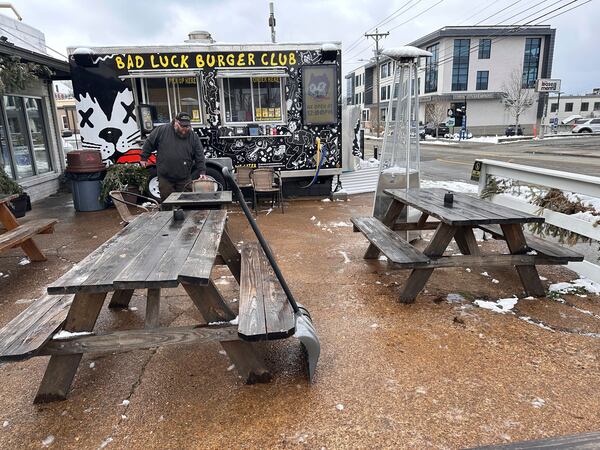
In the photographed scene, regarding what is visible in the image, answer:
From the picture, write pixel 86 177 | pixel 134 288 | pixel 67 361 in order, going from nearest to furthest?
1. pixel 134 288
2. pixel 67 361
3. pixel 86 177

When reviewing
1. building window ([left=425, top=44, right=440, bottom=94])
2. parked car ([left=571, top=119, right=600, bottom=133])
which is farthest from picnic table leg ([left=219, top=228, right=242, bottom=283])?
building window ([left=425, top=44, right=440, bottom=94])

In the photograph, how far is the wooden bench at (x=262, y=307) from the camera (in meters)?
2.19

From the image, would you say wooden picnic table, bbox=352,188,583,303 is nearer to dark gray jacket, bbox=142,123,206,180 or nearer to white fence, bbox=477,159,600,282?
white fence, bbox=477,159,600,282

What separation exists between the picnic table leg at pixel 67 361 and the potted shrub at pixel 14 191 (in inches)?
182

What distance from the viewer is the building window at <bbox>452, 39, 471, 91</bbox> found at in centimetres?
4384

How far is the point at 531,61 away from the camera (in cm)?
4494

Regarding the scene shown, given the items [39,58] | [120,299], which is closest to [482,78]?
[39,58]

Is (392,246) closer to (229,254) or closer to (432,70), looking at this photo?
(229,254)

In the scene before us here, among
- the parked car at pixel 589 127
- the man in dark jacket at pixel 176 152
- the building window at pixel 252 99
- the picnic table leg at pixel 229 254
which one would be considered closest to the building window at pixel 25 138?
the building window at pixel 252 99

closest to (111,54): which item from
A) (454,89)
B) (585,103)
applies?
(454,89)

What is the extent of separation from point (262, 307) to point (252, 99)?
21.0 feet

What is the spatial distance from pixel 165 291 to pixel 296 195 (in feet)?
17.2

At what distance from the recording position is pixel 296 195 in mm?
8984

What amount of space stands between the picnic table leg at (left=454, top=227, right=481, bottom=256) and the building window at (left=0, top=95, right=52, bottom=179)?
840 cm
